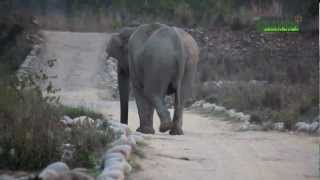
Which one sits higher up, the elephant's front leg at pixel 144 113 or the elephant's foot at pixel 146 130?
the elephant's front leg at pixel 144 113

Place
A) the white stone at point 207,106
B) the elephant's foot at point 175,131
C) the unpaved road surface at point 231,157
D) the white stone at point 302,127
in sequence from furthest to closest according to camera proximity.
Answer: the white stone at point 207,106 → the elephant's foot at point 175,131 → the white stone at point 302,127 → the unpaved road surface at point 231,157

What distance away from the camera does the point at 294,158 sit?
10.1m

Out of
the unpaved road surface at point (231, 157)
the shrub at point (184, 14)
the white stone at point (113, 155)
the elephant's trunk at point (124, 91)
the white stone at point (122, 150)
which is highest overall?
the shrub at point (184, 14)

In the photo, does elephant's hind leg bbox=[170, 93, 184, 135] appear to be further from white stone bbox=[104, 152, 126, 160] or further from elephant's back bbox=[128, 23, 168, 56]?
white stone bbox=[104, 152, 126, 160]

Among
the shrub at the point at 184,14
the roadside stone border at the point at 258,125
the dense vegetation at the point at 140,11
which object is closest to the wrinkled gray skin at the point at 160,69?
the roadside stone border at the point at 258,125

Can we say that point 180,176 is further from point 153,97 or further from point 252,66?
point 252,66

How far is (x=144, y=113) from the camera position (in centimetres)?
1478

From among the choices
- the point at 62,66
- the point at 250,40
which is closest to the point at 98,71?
the point at 62,66

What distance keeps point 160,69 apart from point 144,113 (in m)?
0.97

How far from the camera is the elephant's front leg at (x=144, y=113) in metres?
14.4

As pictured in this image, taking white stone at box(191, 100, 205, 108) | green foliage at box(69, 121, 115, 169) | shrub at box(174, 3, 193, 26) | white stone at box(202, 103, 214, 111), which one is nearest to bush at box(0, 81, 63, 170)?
green foliage at box(69, 121, 115, 169)

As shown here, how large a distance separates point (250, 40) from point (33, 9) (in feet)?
34.8

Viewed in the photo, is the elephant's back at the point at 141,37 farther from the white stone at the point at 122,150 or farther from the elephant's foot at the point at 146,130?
the white stone at the point at 122,150

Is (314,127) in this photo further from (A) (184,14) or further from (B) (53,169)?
(A) (184,14)
